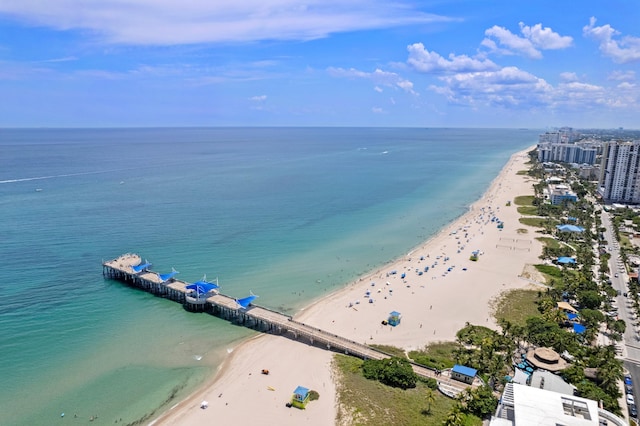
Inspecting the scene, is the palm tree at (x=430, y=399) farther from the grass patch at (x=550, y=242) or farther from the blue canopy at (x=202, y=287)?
the grass patch at (x=550, y=242)

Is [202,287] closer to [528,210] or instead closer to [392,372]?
[392,372]

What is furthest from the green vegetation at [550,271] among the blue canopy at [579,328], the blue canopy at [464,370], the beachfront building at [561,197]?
the beachfront building at [561,197]

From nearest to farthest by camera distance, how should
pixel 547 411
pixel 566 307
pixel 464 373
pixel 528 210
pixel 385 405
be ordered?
pixel 547 411
pixel 385 405
pixel 464 373
pixel 566 307
pixel 528 210

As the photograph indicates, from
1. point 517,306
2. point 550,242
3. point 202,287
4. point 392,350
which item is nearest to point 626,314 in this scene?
point 517,306

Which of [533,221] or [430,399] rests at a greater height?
[533,221]

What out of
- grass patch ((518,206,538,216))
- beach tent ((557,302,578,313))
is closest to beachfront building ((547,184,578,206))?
grass patch ((518,206,538,216))

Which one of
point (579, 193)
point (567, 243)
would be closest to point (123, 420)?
point (567, 243)

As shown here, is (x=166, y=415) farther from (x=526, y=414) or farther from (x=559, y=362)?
(x=559, y=362)
